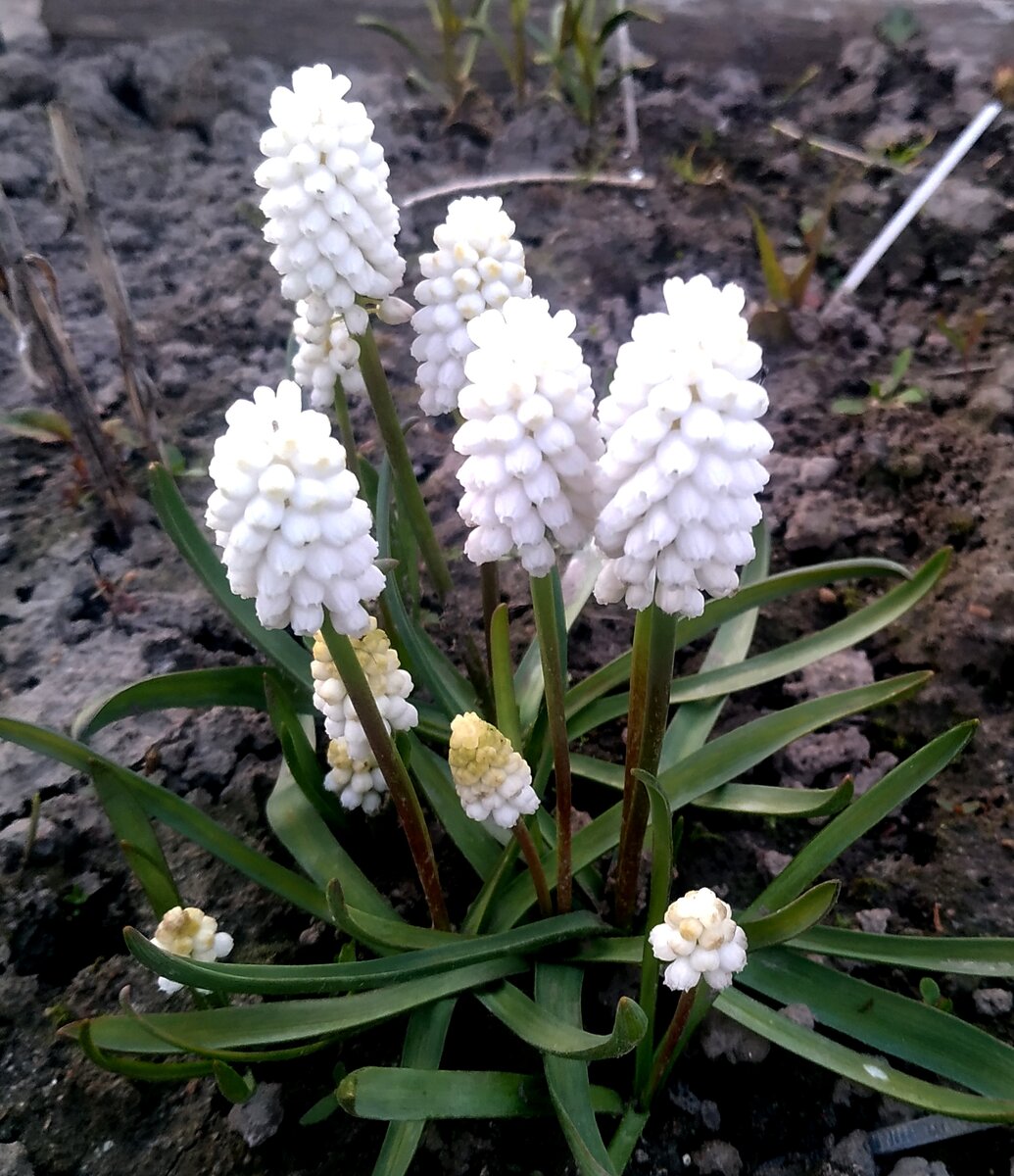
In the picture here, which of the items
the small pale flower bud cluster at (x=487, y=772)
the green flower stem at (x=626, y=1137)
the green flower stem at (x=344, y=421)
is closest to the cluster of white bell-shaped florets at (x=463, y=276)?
the green flower stem at (x=344, y=421)

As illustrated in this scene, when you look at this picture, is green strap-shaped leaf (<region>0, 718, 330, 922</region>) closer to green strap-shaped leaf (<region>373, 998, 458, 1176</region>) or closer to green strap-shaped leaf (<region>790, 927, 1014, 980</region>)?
green strap-shaped leaf (<region>373, 998, 458, 1176</region>)

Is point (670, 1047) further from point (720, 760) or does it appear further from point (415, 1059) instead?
point (720, 760)

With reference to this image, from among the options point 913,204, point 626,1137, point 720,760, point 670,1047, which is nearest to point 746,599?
point 720,760

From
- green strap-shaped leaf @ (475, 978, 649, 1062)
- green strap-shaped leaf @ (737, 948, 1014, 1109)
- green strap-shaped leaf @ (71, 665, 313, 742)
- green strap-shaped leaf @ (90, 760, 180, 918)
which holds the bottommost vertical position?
green strap-shaped leaf @ (737, 948, 1014, 1109)

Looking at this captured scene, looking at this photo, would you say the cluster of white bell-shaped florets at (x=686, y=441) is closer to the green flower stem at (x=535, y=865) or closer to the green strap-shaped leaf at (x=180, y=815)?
the green flower stem at (x=535, y=865)

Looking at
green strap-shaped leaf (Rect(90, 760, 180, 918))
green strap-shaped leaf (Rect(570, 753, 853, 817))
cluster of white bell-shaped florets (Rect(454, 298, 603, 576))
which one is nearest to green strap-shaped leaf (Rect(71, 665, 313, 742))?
→ green strap-shaped leaf (Rect(90, 760, 180, 918))
